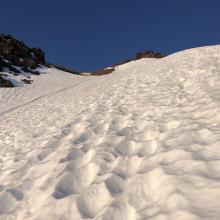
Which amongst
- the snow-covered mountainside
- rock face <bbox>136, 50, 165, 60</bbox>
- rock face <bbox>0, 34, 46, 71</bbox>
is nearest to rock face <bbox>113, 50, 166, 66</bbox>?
rock face <bbox>136, 50, 165, 60</bbox>

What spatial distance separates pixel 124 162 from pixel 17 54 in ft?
146

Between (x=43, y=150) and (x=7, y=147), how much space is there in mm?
1668

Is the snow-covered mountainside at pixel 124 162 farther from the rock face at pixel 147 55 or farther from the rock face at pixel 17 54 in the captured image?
the rock face at pixel 147 55

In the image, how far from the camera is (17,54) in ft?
158

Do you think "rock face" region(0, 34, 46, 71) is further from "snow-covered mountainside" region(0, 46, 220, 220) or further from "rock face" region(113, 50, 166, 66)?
"snow-covered mountainside" region(0, 46, 220, 220)

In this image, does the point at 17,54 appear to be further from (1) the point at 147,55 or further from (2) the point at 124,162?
(2) the point at 124,162

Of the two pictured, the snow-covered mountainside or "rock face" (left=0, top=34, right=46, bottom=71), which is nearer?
the snow-covered mountainside

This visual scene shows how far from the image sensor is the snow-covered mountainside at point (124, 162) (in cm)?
457

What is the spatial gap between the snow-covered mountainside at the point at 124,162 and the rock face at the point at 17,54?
31730mm

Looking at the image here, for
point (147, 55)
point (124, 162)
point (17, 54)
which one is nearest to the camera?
point (124, 162)

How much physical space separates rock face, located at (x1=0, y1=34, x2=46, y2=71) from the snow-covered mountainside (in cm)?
3173

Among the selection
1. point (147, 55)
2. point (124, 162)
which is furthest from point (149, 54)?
point (124, 162)

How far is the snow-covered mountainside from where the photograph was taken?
4566 mm

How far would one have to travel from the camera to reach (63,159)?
6938mm
